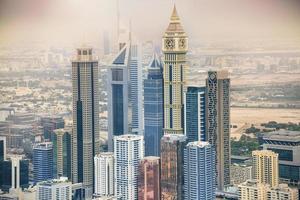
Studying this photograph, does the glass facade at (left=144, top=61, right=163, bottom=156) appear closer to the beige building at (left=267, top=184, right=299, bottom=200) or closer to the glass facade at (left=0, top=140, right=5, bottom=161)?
the beige building at (left=267, top=184, right=299, bottom=200)

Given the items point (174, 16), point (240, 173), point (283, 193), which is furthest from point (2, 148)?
point (283, 193)

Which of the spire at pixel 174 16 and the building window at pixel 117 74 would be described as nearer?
the spire at pixel 174 16

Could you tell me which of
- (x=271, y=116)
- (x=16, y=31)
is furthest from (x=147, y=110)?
(x=16, y=31)

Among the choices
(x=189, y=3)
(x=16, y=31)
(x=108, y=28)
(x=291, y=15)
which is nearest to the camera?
(x=291, y=15)

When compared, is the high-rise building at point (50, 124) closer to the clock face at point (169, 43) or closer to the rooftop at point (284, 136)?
the clock face at point (169, 43)

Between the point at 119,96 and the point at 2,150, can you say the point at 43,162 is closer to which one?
the point at 2,150

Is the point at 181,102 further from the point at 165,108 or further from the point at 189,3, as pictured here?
the point at 189,3

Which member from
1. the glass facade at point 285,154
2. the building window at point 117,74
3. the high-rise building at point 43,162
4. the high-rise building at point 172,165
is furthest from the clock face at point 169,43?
the high-rise building at point 43,162
